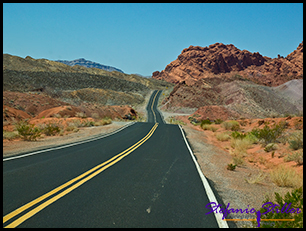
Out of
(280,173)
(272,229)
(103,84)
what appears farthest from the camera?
(103,84)

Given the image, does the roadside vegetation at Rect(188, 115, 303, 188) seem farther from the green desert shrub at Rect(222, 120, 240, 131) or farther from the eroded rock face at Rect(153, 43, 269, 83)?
the eroded rock face at Rect(153, 43, 269, 83)

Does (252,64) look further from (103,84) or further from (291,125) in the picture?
(291,125)

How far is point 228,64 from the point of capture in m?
152

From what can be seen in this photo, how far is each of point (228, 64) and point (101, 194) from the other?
533ft

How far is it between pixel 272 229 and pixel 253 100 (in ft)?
213

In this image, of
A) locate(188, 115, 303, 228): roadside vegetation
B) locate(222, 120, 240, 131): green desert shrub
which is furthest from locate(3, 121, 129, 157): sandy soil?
locate(222, 120, 240, 131): green desert shrub

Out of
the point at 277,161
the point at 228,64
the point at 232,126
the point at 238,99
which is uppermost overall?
the point at 228,64

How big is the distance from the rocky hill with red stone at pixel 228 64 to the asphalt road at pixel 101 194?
→ 139341mm

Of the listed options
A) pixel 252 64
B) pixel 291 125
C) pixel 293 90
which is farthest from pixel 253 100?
pixel 252 64

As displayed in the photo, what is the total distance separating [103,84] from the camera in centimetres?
9556

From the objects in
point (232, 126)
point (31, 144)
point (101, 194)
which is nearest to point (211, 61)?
point (232, 126)

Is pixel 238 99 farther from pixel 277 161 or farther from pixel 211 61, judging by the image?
pixel 211 61

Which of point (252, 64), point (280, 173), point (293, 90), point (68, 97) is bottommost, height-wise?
point (280, 173)

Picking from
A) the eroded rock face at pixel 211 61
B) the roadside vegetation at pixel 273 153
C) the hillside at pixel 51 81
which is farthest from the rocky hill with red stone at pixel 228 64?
the roadside vegetation at pixel 273 153
